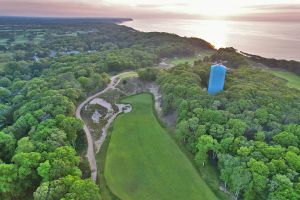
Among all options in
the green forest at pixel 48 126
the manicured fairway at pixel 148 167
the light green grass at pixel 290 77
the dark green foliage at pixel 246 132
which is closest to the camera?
the dark green foliage at pixel 246 132

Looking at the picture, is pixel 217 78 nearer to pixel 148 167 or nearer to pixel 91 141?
pixel 148 167

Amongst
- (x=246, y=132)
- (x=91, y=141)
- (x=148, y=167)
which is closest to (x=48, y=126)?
(x=91, y=141)

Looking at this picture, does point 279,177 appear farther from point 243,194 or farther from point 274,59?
point 274,59

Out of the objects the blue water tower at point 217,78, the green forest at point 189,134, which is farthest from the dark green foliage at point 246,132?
the blue water tower at point 217,78

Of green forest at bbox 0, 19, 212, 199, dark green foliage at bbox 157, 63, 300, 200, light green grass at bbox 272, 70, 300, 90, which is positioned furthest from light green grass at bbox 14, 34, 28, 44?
light green grass at bbox 272, 70, 300, 90

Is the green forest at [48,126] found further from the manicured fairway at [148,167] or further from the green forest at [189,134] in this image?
the manicured fairway at [148,167]

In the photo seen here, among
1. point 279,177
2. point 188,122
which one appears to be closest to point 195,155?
point 188,122
